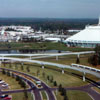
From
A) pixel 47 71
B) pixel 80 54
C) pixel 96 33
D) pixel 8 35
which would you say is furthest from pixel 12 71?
pixel 8 35

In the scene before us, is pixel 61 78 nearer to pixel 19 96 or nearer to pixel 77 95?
pixel 77 95

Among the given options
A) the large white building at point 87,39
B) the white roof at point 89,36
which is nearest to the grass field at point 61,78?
the large white building at point 87,39

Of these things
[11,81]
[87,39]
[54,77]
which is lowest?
[11,81]

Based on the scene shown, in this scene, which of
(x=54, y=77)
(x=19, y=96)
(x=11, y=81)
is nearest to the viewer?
(x=19, y=96)

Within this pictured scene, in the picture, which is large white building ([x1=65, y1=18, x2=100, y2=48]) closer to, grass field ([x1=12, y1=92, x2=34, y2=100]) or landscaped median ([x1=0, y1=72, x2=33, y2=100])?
landscaped median ([x1=0, y1=72, x2=33, y2=100])

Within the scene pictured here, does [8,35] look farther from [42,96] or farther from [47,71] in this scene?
[42,96]

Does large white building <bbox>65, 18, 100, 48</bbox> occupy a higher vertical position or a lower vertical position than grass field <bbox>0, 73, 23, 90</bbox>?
higher

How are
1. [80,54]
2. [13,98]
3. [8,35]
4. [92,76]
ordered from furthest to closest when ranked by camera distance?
[8,35] < [80,54] < [92,76] < [13,98]

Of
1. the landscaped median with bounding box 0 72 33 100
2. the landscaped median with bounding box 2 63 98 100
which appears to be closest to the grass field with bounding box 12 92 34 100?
the landscaped median with bounding box 0 72 33 100

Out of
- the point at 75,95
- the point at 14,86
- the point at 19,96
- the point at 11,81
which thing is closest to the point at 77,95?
the point at 75,95
